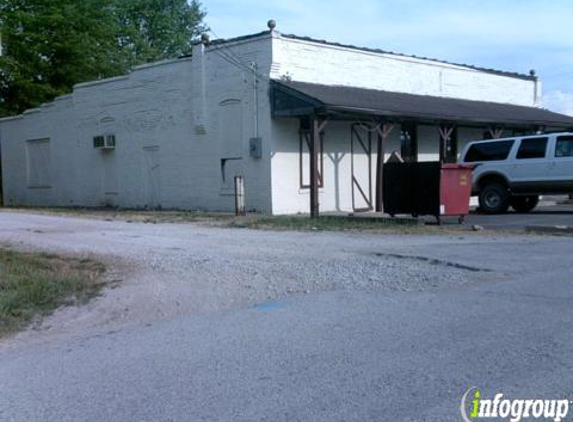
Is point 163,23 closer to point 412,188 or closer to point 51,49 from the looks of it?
point 51,49

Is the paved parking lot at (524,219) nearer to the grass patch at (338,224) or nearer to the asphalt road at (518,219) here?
the asphalt road at (518,219)

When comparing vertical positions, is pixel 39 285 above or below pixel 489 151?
below

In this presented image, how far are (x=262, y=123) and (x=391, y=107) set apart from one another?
3.84m

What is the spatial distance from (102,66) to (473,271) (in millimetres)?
31616

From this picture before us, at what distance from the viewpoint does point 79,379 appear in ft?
20.1

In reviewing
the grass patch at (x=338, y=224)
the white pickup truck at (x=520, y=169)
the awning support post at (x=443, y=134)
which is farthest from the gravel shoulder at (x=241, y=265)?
the awning support post at (x=443, y=134)

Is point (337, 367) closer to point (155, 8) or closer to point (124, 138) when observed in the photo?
point (124, 138)

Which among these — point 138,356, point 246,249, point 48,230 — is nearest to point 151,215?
point 48,230

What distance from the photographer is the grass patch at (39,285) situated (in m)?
8.76

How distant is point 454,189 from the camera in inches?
671

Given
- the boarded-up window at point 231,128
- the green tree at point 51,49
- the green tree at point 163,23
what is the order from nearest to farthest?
the boarded-up window at point 231,128 → the green tree at point 51,49 → the green tree at point 163,23

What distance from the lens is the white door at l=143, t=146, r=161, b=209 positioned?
989 inches

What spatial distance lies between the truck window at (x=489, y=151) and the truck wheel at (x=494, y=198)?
2.58 ft

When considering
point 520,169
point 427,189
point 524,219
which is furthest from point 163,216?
point 520,169
